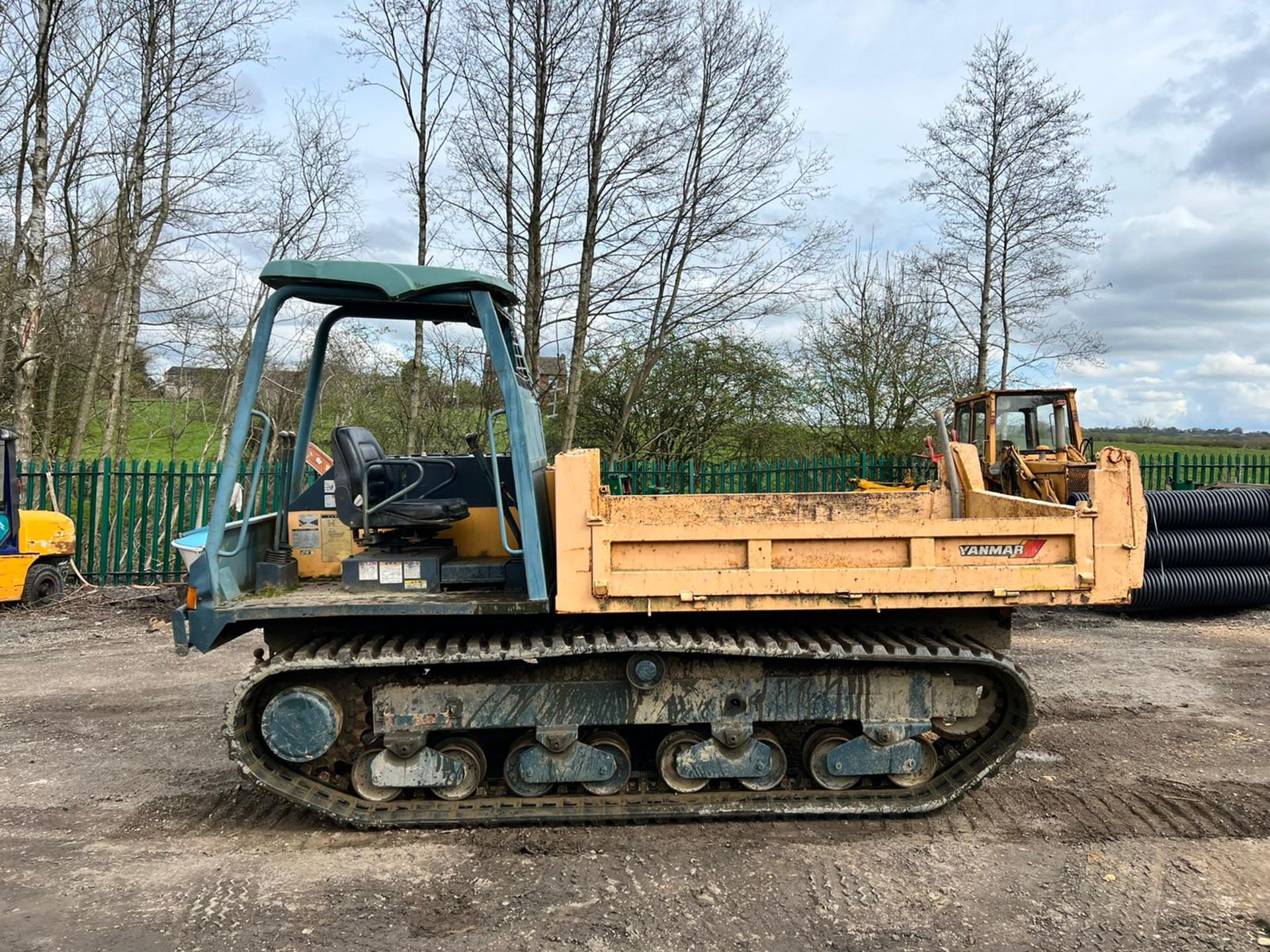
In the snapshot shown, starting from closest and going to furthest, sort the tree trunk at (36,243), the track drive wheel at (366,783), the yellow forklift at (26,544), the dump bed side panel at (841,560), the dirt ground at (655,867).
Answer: the dirt ground at (655,867) → the dump bed side panel at (841,560) → the track drive wheel at (366,783) → the yellow forklift at (26,544) → the tree trunk at (36,243)

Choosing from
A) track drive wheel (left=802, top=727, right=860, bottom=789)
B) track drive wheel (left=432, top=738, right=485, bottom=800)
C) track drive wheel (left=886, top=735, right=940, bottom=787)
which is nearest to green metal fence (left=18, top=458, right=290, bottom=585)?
track drive wheel (left=432, top=738, right=485, bottom=800)

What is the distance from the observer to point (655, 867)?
3.74 m

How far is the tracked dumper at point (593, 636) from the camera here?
3.87 m

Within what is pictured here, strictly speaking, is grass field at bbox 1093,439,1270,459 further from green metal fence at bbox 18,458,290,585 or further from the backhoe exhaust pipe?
green metal fence at bbox 18,458,290,585

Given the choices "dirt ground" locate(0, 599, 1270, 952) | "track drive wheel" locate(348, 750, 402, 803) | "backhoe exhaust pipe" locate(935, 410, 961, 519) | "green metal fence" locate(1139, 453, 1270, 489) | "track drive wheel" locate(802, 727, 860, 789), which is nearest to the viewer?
"dirt ground" locate(0, 599, 1270, 952)

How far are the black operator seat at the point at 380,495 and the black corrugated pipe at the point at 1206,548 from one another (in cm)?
819

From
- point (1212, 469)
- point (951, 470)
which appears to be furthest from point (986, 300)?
point (951, 470)

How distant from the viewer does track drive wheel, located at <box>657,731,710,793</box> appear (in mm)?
4234

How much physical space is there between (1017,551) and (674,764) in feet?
6.42

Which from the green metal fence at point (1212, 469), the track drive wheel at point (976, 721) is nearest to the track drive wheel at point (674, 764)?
the track drive wheel at point (976, 721)

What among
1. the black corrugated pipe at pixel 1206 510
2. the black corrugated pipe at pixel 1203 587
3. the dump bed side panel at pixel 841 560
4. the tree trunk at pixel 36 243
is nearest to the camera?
the dump bed side panel at pixel 841 560

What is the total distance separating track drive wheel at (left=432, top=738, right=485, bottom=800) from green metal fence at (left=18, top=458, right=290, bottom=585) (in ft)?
25.4

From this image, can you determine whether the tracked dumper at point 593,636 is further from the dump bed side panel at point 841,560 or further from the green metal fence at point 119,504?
the green metal fence at point 119,504

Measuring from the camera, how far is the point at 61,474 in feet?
36.0
